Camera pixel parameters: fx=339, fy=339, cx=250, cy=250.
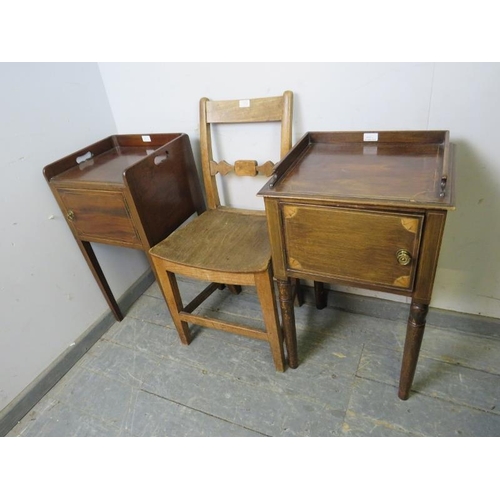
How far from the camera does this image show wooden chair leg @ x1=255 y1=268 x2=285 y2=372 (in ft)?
3.59

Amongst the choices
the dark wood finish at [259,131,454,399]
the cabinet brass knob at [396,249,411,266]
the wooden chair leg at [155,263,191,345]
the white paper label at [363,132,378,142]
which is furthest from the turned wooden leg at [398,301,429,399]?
the wooden chair leg at [155,263,191,345]

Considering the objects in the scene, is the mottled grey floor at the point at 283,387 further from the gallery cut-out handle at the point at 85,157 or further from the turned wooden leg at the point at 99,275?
the gallery cut-out handle at the point at 85,157

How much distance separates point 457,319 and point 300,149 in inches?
37.0

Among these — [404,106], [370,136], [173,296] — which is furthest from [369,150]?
[173,296]

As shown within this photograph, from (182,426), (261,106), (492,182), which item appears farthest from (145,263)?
(492,182)

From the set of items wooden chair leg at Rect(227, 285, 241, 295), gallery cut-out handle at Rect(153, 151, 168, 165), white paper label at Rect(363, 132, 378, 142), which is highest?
white paper label at Rect(363, 132, 378, 142)

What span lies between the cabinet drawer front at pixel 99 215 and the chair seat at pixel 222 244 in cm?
15

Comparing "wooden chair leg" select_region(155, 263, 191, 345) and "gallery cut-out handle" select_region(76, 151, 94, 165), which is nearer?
"wooden chair leg" select_region(155, 263, 191, 345)

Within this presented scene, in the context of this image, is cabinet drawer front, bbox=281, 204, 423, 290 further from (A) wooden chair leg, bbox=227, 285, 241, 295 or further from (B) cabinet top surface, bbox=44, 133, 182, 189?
(A) wooden chair leg, bbox=227, 285, 241, 295

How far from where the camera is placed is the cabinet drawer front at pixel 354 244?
81 cm

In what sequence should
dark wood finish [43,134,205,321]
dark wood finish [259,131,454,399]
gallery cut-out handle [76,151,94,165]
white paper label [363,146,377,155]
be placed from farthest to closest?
gallery cut-out handle [76,151,94,165] → dark wood finish [43,134,205,321] → white paper label [363,146,377,155] → dark wood finish [259,131,454,399]

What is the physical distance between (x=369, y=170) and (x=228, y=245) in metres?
0.53

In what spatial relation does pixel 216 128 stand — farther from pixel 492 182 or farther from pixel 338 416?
pixel 338 416

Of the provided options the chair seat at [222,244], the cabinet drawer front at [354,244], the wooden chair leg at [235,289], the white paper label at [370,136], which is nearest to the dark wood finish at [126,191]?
the chair seat at [222,244]
